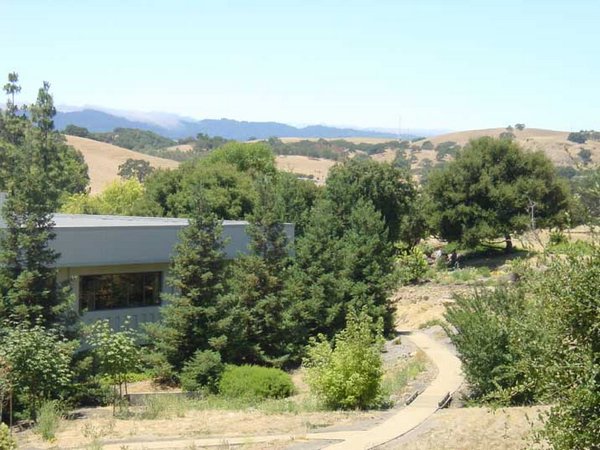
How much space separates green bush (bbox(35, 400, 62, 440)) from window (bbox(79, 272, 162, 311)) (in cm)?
876

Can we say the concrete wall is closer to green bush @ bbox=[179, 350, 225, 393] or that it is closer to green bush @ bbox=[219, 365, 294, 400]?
green bush @ bbox=[179, 350, 225, 393]

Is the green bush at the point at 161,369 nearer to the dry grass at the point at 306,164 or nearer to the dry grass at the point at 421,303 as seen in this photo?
the dry grass at the point at 421,303

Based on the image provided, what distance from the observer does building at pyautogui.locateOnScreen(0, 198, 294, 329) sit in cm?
2780

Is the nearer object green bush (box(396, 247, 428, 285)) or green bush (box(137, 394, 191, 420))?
green bush (box(137, 394, 191, 420))

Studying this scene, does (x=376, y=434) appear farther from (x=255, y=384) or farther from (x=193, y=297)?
(x=193, y=297)

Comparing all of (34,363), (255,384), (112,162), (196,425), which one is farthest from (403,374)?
(112,162)

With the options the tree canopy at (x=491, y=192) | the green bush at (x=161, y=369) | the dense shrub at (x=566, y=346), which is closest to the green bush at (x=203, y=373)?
the green bush at (x=161, y=369)

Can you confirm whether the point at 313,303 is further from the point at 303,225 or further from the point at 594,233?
the point at 594,233

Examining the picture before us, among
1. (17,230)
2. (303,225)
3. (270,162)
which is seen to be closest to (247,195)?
(303,225)

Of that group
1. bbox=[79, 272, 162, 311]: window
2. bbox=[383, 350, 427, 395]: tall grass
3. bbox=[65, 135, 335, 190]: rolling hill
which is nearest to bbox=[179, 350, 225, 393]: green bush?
bbox=[383, 350, 427, 395]: tall grass

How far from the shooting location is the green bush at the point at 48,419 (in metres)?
16.9

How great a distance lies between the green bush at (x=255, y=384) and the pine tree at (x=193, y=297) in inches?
59.5

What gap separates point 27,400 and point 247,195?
31.4 meters

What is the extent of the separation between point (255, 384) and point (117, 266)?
8480mm
